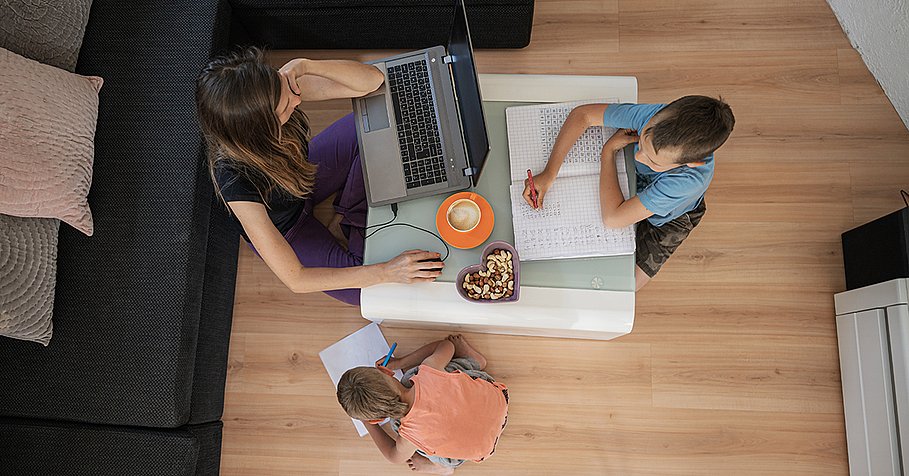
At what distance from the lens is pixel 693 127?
1.24 meters

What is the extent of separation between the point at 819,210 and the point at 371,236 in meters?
1.42

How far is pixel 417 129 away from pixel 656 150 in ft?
1.80

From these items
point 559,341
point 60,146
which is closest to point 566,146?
point 559,341

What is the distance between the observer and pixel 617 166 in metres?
1.43

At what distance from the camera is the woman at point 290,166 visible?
1225 mm

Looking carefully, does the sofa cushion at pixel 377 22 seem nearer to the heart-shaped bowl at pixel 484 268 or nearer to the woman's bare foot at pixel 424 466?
the heart-shaped bowl at pixel 484 268

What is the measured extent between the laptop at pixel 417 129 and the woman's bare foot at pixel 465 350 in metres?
0.60

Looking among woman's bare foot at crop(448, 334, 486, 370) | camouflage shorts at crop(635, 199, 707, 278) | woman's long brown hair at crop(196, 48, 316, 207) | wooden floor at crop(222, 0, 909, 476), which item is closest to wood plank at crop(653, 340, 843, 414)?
wooden floor at crop(222, 0, 909, 476)

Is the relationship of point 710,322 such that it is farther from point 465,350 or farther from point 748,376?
point 465,350

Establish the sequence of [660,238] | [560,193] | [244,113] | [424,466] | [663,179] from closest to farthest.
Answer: [244,113] < [663,179] < [560,193] < [660,238] < [424,466]

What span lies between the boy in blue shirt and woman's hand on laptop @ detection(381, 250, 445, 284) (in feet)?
0.84

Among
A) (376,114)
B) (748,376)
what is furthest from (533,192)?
(748,376)

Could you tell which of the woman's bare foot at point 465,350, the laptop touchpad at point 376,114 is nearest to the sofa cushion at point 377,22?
the laptop touchpad at point 376,114

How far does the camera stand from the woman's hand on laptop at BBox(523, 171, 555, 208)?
1.40 m
